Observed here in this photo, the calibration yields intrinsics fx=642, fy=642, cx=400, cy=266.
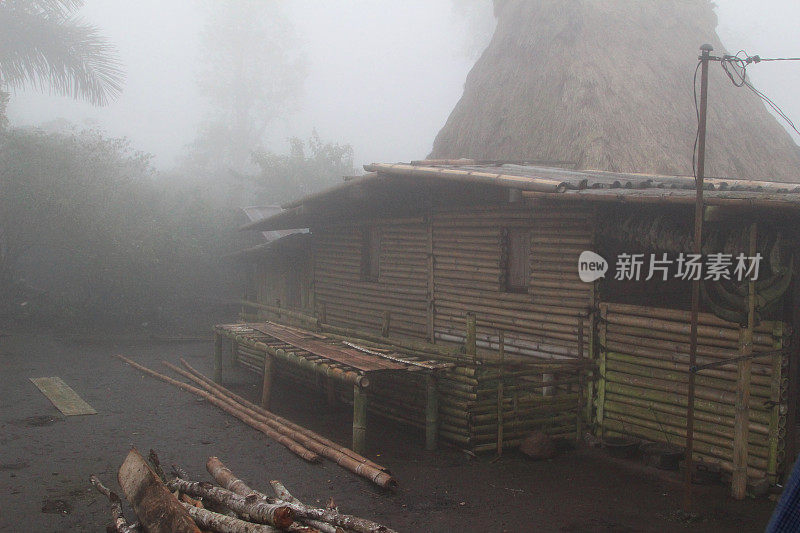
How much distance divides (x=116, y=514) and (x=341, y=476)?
2.66m

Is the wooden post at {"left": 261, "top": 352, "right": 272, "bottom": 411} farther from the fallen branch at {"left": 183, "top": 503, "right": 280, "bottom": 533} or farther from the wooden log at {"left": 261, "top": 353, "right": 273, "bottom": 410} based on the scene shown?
the fallen branch at {"left": 183, "top": 503, "right": 280, "bottom": 533}

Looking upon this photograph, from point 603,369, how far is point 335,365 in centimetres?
370

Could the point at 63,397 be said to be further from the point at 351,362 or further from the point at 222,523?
the point at 222,523

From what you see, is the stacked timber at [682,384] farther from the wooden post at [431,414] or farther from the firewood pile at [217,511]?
the firewood pile at [217,511]

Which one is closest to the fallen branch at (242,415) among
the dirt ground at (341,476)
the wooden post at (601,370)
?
the dirt ground at (341,476)

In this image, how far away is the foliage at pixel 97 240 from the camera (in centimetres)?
1889

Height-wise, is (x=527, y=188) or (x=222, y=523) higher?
(x=527, y=188)

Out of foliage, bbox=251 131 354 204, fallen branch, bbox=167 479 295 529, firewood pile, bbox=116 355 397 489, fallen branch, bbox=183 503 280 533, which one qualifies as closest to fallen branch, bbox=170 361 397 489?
firewood pile, bbox=116 355 397 489

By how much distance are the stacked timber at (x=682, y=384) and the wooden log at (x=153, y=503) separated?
594 cm

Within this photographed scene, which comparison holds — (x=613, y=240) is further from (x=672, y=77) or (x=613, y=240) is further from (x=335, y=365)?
(x=672, y=77)

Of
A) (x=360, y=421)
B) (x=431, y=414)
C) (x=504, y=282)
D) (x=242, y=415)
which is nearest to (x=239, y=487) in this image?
(x=360, y=421)

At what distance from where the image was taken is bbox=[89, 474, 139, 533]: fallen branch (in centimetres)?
544

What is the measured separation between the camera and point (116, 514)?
231 inches

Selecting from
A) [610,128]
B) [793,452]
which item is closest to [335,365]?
[793,452]
